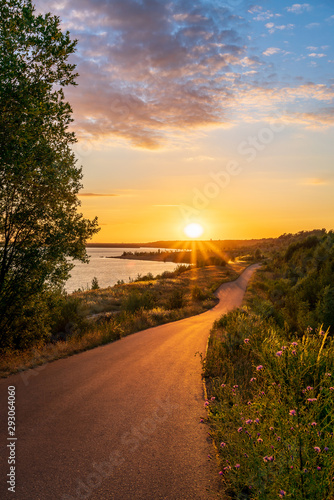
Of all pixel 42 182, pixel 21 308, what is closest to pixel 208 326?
pixel 21 308

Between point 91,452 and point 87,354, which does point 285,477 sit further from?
point 87,354

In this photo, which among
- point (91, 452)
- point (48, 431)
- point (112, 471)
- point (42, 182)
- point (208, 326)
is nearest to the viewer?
point (112, 471)

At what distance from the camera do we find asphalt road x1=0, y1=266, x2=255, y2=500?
4180 millimetres

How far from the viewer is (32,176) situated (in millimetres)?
10344

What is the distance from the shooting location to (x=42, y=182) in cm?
Answer: 1097

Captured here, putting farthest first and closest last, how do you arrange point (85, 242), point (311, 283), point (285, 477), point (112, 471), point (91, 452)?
point (311, 283), point (85, 242), point (91, 452), point (112, 471), point (285, 477)

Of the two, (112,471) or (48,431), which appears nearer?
(112,471)

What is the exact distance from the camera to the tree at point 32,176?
845 cm

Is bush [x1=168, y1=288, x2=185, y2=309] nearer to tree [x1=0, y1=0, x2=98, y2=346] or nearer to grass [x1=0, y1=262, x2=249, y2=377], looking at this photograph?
grass [x1=0, y1=262, x2=249, y2=377]

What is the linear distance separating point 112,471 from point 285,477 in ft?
7.75

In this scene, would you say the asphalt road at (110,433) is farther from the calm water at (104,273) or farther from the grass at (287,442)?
the calm water at (104,273)

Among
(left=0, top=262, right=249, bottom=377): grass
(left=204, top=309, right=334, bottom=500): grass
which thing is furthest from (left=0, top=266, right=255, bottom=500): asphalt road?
(left=0, top=262, right=249, bottom=377): grass

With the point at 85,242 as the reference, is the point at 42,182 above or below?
above

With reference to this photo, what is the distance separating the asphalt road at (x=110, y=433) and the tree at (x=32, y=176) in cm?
298
